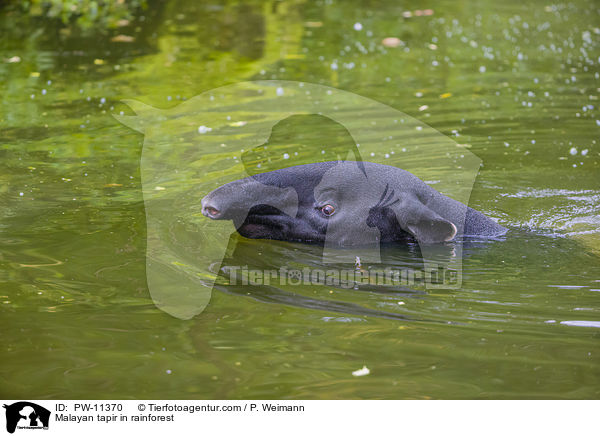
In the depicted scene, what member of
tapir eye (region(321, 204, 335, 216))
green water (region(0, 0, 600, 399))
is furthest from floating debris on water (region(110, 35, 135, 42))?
tapir eye (region(321, 204, 335, 216))

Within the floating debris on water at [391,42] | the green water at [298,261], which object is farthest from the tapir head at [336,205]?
the floating debris on water at [391,42]

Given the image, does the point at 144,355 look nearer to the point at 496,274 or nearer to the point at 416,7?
the point at 496,274

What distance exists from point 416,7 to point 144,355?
24088mm

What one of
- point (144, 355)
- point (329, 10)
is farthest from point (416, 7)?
point (144, 355)

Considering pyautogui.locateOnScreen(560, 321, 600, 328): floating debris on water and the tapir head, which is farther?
the tapir head

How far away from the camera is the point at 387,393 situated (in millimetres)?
5145

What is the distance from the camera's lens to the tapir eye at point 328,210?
295 inches

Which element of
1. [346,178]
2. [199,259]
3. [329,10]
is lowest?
[329,10]

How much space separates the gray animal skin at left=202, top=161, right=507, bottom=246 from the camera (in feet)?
24.3

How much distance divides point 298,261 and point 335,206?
66 centimetres
